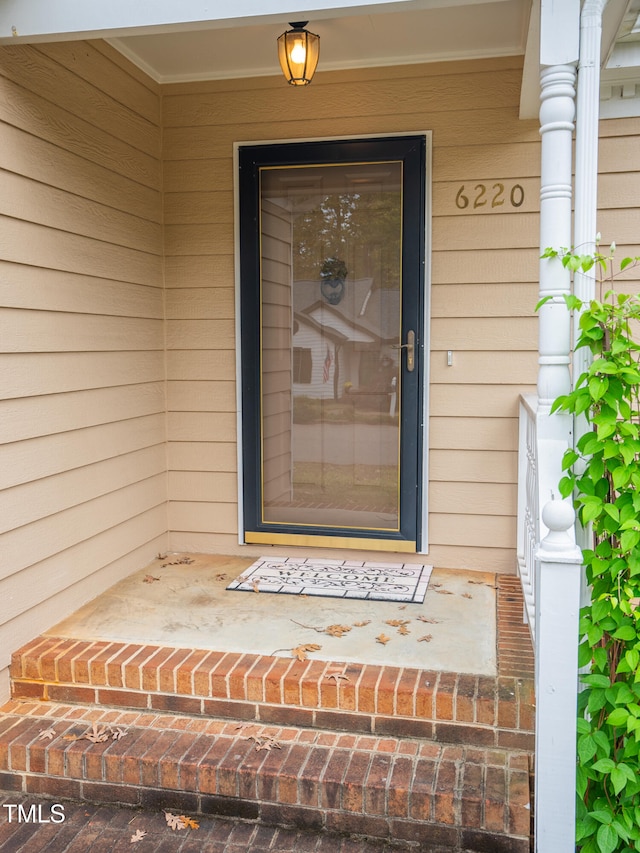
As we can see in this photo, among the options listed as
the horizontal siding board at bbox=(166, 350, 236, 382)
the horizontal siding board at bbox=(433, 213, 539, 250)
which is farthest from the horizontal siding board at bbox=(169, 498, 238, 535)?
the horizontal siding board at bbox=(433, 213, 539, 250)

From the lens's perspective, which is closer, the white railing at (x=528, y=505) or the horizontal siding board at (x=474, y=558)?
the white railing at (x=528, y=505)

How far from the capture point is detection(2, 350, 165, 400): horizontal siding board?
2.97m

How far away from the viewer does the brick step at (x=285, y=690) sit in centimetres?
261

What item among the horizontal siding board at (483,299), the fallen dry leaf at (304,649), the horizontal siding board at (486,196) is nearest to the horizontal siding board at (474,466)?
the horizontal siding board at (483,299)

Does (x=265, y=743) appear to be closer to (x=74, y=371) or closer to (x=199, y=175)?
(x=74, y=371)

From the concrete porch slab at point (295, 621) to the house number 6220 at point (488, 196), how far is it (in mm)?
1908

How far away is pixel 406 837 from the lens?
2398mm

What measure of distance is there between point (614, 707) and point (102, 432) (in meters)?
2.51

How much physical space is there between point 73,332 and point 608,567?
2401 mm

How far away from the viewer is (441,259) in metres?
3.97

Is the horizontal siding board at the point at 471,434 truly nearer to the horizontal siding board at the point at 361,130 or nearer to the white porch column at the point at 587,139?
the horizontal siding board at the point at 361,130

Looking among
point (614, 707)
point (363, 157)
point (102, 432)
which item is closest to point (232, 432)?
point (102, 432)

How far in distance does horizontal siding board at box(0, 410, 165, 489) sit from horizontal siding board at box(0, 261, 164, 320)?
539 mm

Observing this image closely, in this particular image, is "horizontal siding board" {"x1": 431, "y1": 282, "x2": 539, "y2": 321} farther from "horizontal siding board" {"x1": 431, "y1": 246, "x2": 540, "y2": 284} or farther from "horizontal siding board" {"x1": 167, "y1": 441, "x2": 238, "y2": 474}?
"horizontal siding board" {"x1": 167, "y1": 441, "x2": 238, "y2": 474}
